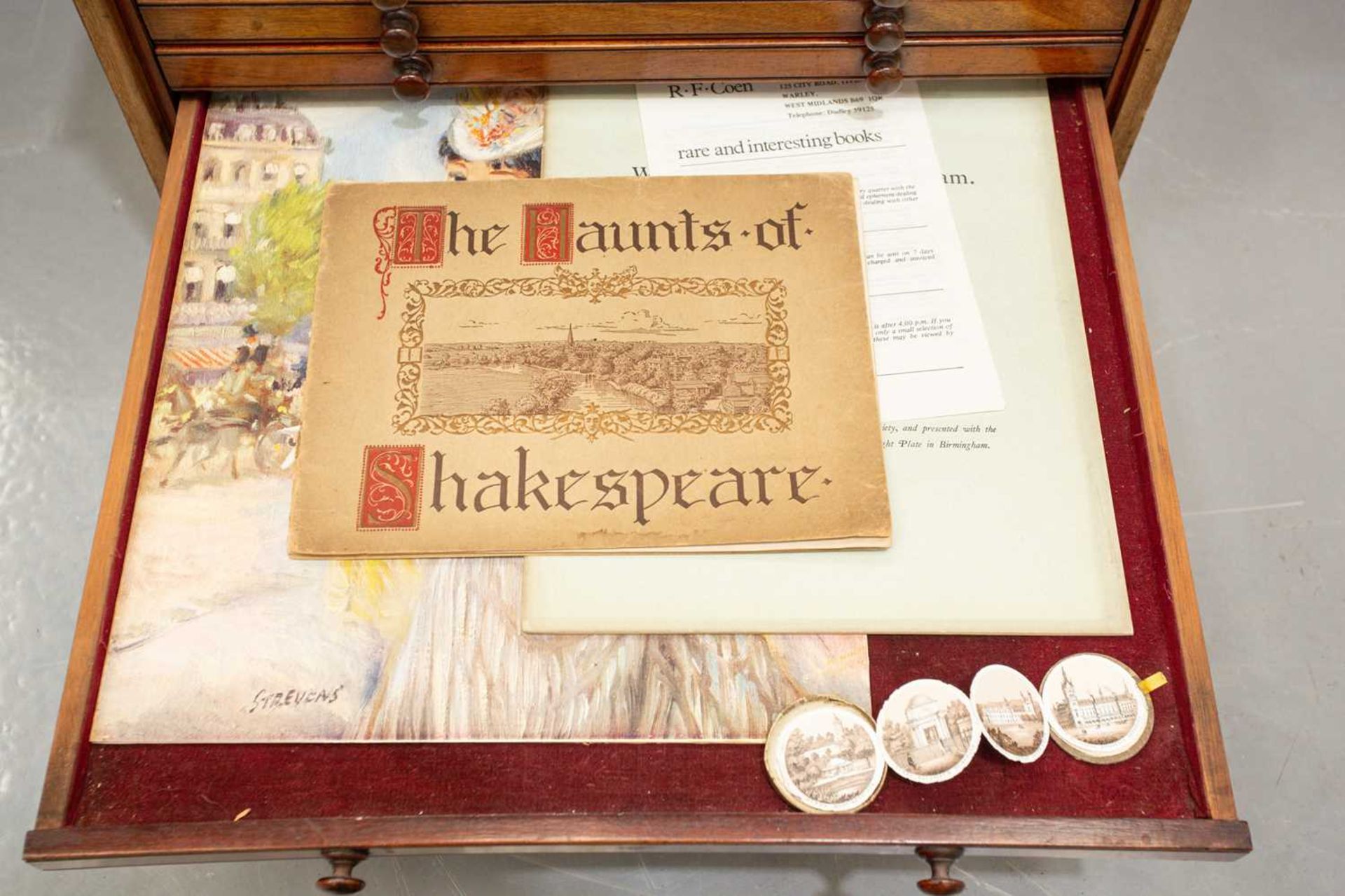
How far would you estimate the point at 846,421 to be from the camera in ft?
3.29

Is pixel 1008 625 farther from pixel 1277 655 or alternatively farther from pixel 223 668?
pixel 223 668

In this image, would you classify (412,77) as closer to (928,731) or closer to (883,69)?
(883,69)

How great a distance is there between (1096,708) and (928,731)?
0.50 ft

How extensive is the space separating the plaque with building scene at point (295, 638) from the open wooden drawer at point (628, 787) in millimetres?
19

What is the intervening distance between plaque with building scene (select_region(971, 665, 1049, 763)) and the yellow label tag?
0.10 m

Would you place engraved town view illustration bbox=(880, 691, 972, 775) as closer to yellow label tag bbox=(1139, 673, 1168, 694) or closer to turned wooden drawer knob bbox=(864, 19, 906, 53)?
yellow label tag bbox=(1139, 673, 1168, 694)

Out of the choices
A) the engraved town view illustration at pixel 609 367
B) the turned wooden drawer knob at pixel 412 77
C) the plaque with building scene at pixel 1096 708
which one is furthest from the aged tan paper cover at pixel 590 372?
the plaque with building scene at pixel 1096 708

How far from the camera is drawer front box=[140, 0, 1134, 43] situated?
1050 millimetres

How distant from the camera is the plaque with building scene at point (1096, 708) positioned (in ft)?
2.99

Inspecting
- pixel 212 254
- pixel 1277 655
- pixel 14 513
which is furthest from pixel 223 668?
pixel 1277 655

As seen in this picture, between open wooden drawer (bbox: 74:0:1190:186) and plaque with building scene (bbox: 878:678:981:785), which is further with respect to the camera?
open wooden drawer (bbox: 74:0:1190:186)

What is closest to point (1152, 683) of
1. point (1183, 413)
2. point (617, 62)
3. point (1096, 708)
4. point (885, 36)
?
point (1096, 708)

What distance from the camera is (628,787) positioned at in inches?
35.4
